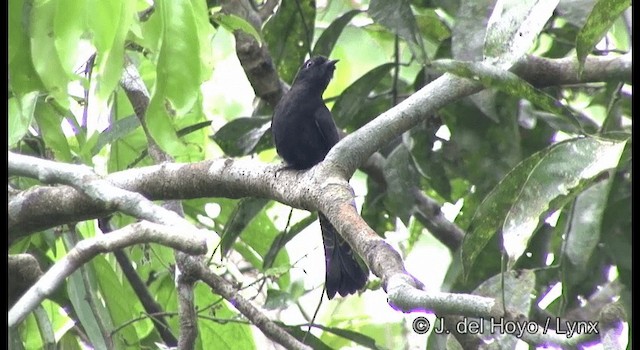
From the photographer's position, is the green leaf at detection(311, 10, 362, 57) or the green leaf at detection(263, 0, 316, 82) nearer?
the green leaf at detection(311, 10, 362, 57)

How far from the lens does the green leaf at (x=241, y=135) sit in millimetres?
3785

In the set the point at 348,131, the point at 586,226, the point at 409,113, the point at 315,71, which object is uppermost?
the point at 315,71

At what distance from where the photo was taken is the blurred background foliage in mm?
2215

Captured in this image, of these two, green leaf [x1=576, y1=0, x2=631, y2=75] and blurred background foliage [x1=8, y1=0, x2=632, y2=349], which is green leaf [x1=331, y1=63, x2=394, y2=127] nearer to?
blurred background foliage [x1=8, y1=0, x2=632, y2=349]

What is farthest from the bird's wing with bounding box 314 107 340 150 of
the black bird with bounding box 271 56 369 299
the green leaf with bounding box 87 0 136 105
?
the green leaf with bounding box 87 0 136 105

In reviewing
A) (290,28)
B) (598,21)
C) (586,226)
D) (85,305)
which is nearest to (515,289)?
(586,226)

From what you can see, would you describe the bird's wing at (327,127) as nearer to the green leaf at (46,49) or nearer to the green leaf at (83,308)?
the green leaf at (83,308)

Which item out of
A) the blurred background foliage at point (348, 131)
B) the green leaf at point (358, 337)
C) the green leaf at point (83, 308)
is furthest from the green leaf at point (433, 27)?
the green leaf at point (83, 308)

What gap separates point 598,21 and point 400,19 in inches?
44.9

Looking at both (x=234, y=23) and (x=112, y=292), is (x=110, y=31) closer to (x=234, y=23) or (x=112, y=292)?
(x=234, y=23)

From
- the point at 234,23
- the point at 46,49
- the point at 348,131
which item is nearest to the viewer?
the point at 46,49

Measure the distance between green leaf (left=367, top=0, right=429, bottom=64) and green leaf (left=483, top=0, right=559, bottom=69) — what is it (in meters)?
1.10

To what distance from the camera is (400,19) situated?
11.3ft
